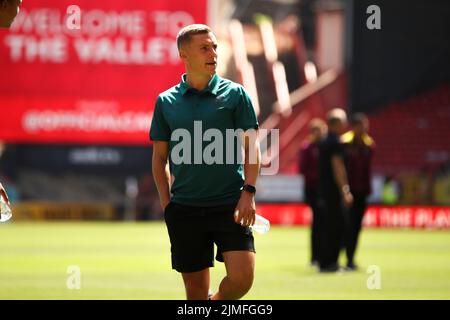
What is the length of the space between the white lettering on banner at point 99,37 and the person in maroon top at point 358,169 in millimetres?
17624

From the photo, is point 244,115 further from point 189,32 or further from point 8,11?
point 8,11

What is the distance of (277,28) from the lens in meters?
35.8

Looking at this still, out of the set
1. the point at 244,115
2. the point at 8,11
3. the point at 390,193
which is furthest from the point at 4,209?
the point at 390,193

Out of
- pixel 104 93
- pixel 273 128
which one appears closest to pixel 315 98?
pixel 273 128

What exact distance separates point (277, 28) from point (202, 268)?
28011 mm

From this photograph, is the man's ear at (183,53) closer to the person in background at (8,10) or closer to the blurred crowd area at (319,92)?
the person in background at (8,10)

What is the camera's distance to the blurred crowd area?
35250mm

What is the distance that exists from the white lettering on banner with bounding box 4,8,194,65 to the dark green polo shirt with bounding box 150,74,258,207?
26653 millimetres

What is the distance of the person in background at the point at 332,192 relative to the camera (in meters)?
16.8

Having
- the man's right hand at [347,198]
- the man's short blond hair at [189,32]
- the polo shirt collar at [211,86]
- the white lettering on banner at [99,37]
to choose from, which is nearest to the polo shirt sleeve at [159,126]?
the polo shirt collar at [211,86]

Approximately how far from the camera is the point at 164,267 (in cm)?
1792

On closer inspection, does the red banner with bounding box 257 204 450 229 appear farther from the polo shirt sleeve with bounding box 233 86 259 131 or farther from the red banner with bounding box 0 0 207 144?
the polo shirt sleeve with bounding box 233 86 259 131

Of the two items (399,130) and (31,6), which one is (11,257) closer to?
(31,6)

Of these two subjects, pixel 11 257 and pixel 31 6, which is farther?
pixel 31 6
